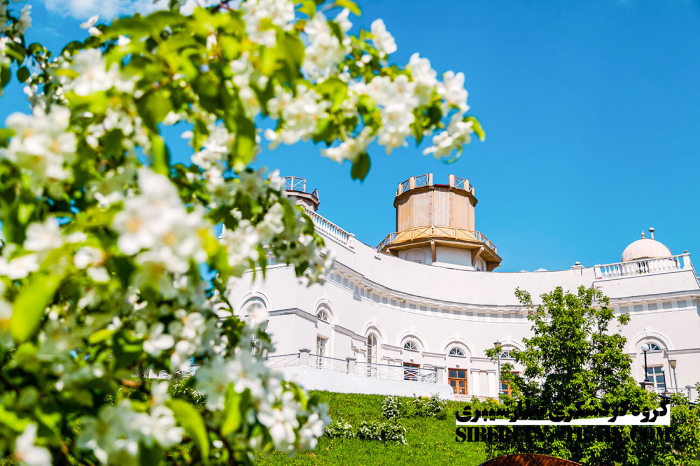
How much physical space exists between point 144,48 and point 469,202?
3429cm

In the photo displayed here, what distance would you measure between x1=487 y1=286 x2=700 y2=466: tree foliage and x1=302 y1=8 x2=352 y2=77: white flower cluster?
9806 millimetres

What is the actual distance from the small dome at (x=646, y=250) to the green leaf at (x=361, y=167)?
3207 cm

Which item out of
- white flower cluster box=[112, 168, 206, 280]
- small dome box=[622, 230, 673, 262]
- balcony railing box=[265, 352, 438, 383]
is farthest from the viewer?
small dome box=[622, 230, 673, 262]

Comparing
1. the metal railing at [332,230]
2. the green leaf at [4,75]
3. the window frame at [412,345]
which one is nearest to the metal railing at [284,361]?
the metal railing at [332,230]

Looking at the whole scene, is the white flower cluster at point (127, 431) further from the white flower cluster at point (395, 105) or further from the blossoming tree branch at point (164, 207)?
the white flower cluster at point (395, 105)

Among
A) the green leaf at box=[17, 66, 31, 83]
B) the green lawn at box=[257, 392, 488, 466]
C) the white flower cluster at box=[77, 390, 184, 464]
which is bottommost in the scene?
the green lawn at box=[257, 392, 488, 466]

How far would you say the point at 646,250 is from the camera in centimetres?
3009

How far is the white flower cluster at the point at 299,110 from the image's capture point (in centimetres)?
194

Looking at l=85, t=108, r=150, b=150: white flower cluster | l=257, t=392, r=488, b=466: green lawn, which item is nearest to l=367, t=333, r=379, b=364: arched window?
l=257, t=392, r=488, b=466: green lawn

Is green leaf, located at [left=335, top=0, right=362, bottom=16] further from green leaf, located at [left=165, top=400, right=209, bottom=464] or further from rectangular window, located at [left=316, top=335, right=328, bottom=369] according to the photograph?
rectangular window, located at [left=316, top=335, right=328, bottom=369]

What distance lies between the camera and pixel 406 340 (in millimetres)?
27500

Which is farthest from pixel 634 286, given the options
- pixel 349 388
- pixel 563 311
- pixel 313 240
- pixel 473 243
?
pixel 313 240

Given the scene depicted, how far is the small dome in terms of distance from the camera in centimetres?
2991

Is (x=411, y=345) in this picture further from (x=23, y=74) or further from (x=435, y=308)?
(x=23, y=74)
